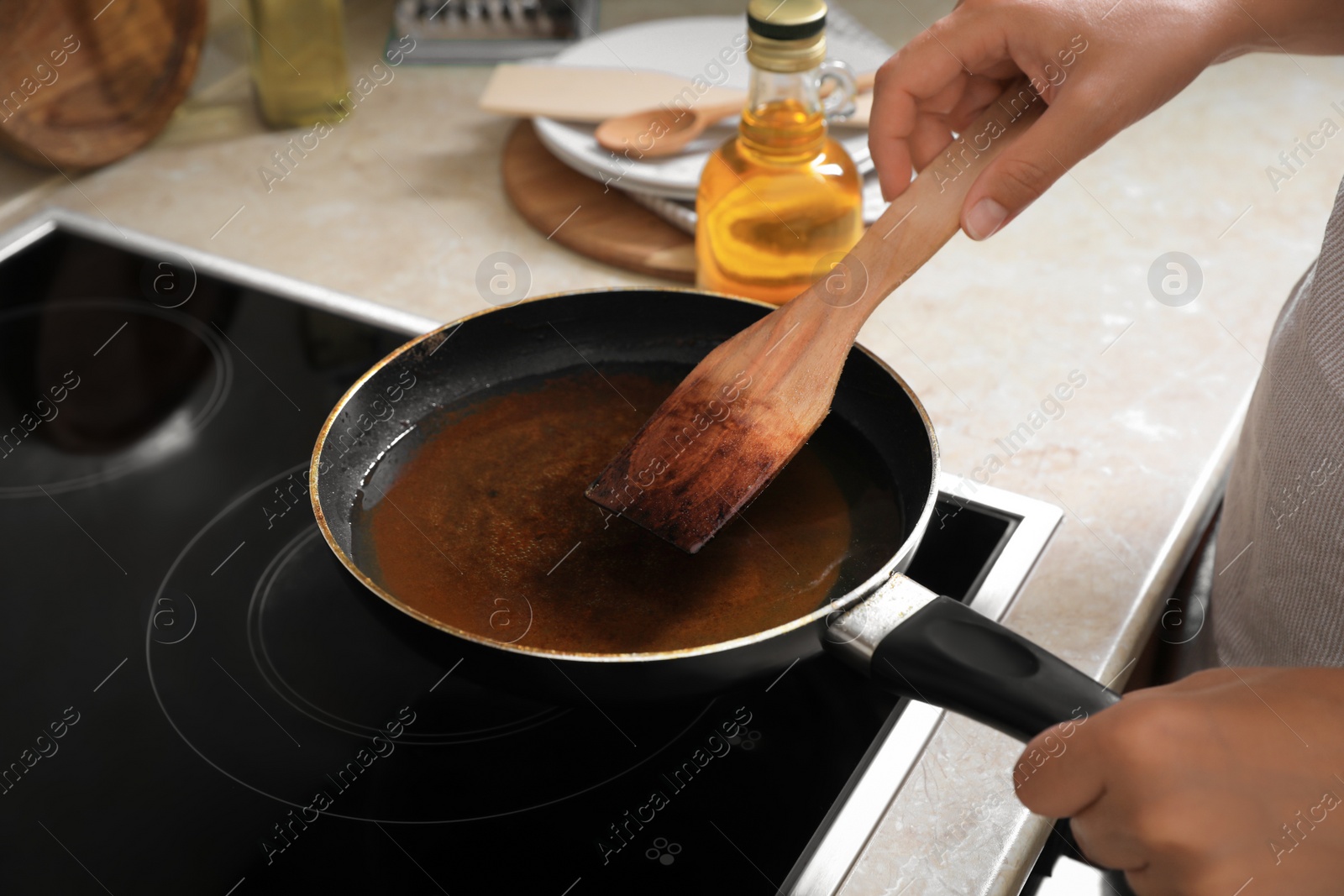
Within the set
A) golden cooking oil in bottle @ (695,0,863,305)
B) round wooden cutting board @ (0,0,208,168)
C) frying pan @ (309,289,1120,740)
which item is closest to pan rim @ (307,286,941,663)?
frying pan @ (309,289,1120,740)

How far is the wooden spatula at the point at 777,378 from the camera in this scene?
58 cm

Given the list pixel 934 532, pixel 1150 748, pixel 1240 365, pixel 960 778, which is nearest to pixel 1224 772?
pixel 1150 748

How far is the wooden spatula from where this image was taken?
1.90 feet

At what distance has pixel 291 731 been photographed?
55 cm

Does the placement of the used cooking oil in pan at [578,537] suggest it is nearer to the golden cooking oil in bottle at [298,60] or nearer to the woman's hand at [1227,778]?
the woman's hand at [1227,778]

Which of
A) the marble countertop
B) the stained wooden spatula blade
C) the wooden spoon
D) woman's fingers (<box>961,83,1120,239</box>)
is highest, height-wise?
woman's fingers (<box>961,83,1120,239</box>)

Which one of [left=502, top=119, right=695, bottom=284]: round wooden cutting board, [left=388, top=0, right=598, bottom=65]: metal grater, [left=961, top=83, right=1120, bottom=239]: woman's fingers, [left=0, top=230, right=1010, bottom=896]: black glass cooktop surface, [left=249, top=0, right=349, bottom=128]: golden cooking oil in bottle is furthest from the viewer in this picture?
[left=388, top=0, right=598, bottom=65]: metal grater

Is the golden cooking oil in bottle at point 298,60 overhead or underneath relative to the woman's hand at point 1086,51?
underneath

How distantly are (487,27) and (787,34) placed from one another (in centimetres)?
54

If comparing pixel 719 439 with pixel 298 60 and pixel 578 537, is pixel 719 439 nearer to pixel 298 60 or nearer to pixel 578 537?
pixel 578 537

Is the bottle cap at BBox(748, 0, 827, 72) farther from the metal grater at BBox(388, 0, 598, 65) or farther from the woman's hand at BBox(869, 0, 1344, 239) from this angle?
the metal grater at BBox(388, 0, 598, 65)

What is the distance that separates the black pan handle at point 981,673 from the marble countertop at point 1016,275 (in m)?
0.09

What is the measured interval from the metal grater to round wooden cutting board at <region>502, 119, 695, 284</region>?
0.66ft

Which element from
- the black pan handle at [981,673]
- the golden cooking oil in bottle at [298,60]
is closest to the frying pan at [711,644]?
the black pan handle at [981,673]
